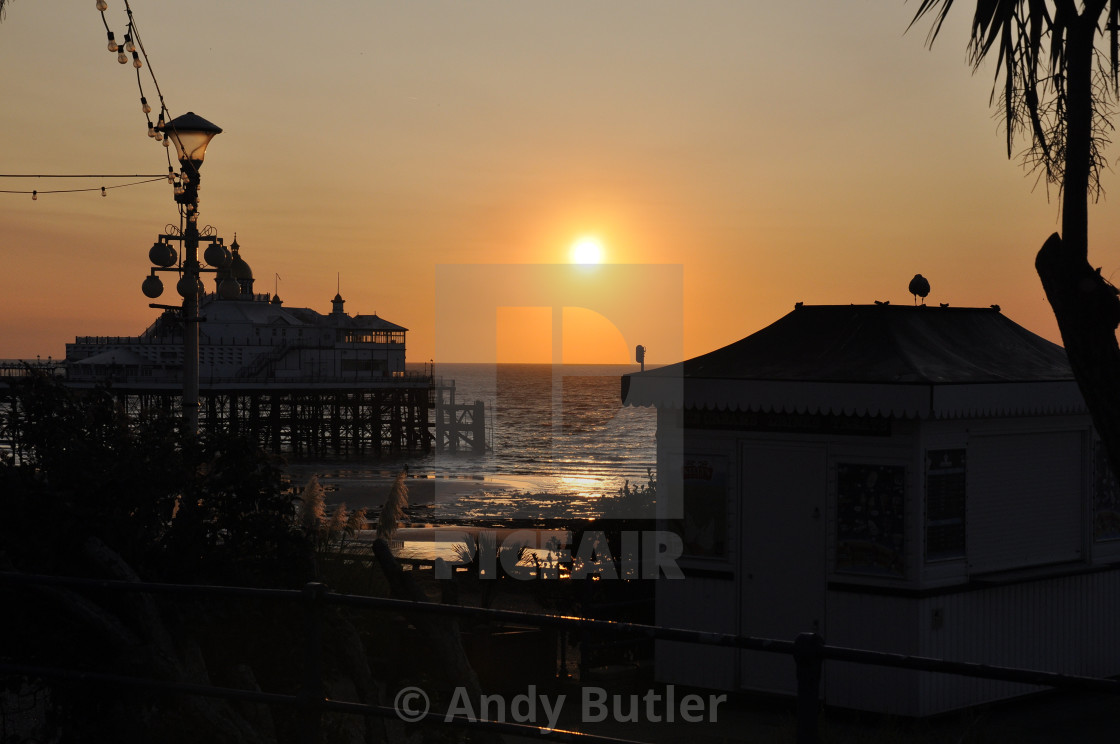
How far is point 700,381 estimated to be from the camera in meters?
10.9

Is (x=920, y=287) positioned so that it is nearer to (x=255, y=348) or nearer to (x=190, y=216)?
(x=190, y=216)

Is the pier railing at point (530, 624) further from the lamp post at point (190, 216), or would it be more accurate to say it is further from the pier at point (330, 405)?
the pier at point (330, 405)

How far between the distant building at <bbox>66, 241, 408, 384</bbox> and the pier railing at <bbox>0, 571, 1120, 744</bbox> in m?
77.8

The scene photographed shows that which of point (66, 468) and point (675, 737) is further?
point (675, 737)

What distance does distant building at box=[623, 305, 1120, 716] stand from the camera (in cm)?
992

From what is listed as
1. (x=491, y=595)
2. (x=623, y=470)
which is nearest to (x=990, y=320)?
(x=491, y=595)

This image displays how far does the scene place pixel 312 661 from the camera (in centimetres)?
471

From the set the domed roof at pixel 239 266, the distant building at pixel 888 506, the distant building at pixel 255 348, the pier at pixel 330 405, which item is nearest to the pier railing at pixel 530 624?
the distant building at pixel 888 506

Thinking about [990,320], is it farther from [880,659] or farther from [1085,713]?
[880,659]

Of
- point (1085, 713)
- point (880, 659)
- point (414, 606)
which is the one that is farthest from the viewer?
point (1085, 713)

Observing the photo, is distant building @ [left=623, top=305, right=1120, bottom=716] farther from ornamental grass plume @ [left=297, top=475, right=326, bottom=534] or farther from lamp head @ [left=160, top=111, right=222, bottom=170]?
lamp head @ [left=160, top=111, right=222, bottom=170]

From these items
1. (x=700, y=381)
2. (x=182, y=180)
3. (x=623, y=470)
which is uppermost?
(x=182, y=180)

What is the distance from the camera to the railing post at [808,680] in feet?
12.1

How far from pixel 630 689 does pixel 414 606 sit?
22.9 ft
